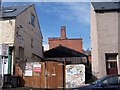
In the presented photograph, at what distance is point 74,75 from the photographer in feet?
78.9

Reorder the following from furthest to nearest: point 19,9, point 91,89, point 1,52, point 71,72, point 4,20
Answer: point 19,9
point 4,20
point 71,72
point 1,52
point 91,89

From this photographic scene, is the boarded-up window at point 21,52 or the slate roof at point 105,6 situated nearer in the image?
the slate roof at point 105,6

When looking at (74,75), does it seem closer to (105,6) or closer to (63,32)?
(105,6)

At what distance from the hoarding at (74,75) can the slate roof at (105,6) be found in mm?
5887

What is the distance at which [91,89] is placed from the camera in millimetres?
14156

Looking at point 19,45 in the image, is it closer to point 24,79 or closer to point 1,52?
point 24,79

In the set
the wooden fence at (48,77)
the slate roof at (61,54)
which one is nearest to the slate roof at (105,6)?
the wooden fence at (48,77)

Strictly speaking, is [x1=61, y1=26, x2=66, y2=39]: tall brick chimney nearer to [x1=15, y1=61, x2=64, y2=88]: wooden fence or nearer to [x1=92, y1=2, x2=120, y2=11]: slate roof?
[x1=92, y1=2, x2=120, y2=11]: slate roof

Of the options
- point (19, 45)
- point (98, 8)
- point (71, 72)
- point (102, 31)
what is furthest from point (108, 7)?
point (19, 45)

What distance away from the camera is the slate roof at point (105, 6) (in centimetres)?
2528

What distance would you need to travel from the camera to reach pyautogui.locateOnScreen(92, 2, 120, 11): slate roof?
25.3m

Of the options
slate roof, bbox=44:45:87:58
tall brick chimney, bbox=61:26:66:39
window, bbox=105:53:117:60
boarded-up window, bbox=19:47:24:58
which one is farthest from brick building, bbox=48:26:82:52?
window, bbox=105:53:117:60

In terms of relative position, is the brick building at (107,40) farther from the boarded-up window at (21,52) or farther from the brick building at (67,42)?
the brick building at (67,42)

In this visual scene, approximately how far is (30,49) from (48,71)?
7.90 metres
